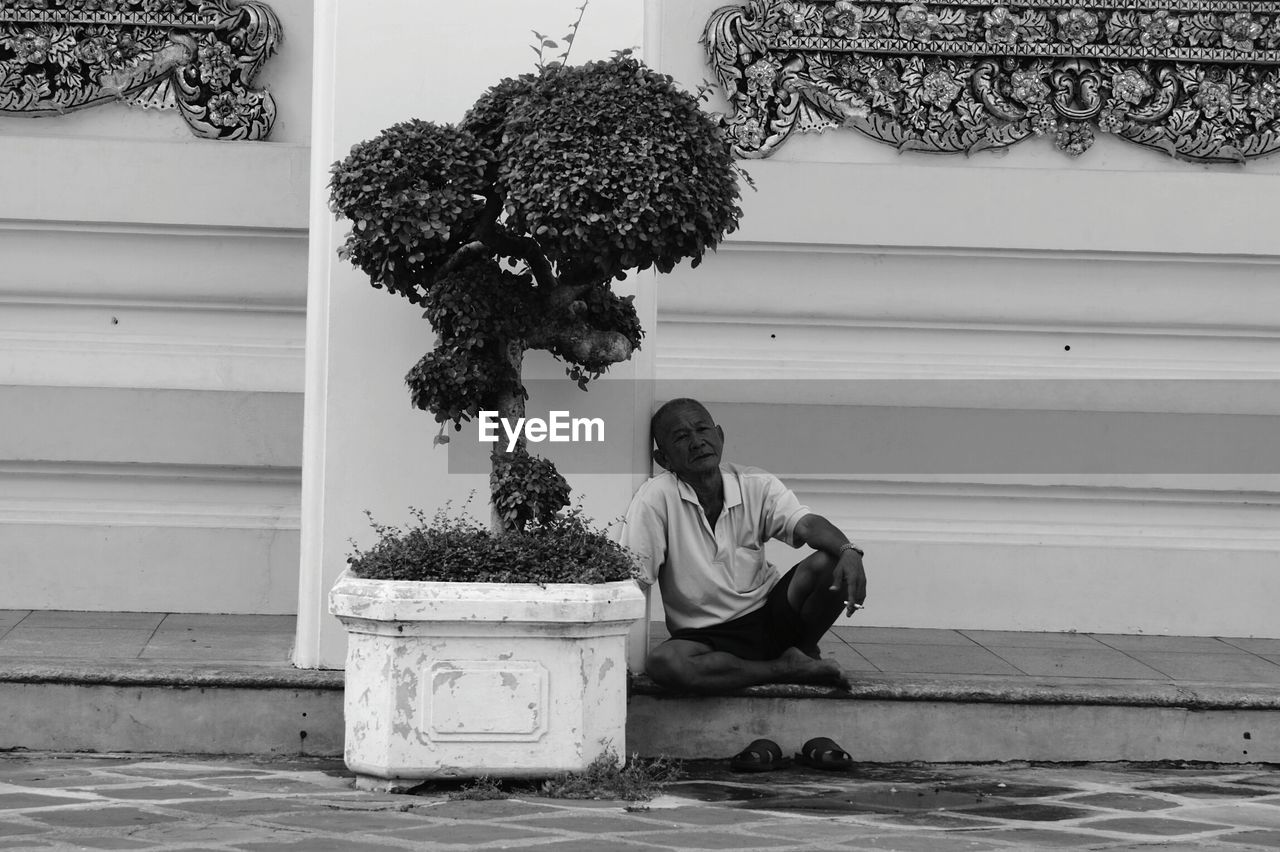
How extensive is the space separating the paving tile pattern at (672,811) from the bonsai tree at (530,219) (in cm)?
101

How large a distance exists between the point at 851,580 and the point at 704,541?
601 millimetres

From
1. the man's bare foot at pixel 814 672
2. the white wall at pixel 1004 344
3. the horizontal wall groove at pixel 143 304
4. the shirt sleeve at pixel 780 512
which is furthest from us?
the white wall at pixel 1004 344

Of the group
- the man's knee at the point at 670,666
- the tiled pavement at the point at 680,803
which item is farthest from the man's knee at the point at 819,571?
the tiled pavement at the point at 680,803

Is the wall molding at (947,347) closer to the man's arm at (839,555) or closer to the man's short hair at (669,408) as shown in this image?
the man's short hair at (669,408)

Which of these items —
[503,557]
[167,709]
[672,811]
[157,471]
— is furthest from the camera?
[157,471]

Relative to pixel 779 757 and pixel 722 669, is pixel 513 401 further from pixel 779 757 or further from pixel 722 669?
pixel 779 757

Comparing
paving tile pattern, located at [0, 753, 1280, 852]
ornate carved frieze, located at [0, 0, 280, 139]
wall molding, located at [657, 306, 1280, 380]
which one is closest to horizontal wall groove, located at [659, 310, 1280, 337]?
wall molding, located at [657, 306, 1280, 380]

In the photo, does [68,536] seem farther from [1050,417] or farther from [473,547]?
[1050,417]

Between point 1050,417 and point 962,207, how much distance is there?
1017mm

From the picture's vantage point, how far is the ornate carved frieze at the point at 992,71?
23.7ft

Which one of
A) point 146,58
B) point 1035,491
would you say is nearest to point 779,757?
point 1035,491

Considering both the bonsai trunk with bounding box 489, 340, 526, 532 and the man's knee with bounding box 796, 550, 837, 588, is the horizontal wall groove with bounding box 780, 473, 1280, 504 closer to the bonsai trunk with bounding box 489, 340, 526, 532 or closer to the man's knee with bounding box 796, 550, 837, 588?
the man's knee with bounding box 796, 550, 837, 588

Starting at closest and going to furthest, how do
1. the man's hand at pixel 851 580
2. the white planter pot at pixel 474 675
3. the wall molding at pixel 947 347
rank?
the white planter pot at pixel 474 675 < the man's hand at pixel 851 580 < the wall molding at pixel 947 347

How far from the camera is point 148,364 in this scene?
277 inches
